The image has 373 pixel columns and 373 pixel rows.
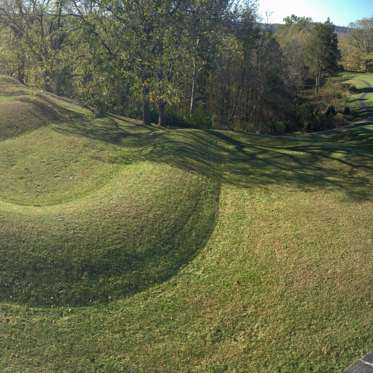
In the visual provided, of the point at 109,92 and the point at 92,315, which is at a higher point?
the point at 109,92

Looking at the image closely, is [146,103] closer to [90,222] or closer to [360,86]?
[90,222]

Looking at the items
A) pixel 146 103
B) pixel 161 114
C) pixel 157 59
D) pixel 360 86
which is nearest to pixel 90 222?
pixel 157 59

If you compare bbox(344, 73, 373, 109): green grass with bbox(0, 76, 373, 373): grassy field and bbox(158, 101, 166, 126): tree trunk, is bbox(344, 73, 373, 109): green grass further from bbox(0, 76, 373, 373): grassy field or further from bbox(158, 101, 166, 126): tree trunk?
bbox(0, 76, 373, 373): grassy field

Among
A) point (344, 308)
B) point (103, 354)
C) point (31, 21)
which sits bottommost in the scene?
point (103, 354)

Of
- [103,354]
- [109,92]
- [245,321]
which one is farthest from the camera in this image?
[109,92]

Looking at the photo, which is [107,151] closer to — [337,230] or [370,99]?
[337,230]

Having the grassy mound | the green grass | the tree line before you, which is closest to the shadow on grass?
the grassy mound

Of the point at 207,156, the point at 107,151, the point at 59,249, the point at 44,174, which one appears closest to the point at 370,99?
the point at 207,156
